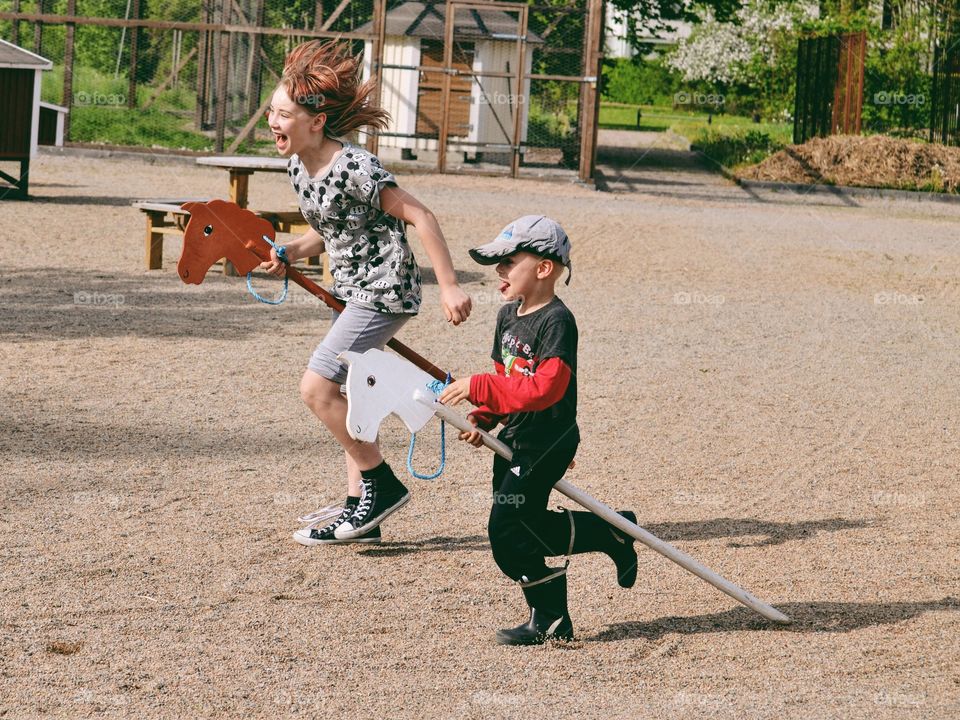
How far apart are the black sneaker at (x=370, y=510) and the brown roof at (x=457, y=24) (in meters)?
18.2

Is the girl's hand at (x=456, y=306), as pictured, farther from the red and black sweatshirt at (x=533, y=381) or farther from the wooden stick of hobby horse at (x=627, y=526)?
the wooden stick of hobby horse at (x=627, y=526)

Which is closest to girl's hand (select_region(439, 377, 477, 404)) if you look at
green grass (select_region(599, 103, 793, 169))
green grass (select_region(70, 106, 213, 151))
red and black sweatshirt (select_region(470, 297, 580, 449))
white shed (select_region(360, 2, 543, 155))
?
red and black sweatshirt (select_region(470, 297, 580, 449))

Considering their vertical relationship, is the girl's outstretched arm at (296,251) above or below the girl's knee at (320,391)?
above

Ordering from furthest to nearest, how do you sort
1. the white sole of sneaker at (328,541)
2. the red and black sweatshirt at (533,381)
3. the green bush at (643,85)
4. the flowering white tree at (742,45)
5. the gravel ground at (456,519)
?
1. the green bush at (643,85)
2. the flowering white tree at (742,45)
3. the white sole of sneaker at (328,541)
4. the red and black sweatshirt at (533,381)
5. the gravel ground at (456,519)

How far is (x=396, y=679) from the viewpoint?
3.70 metres

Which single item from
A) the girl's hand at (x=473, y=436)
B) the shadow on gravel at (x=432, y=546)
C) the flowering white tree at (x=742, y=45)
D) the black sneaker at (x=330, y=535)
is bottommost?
the shadow on gravel at (x=432, y=546)

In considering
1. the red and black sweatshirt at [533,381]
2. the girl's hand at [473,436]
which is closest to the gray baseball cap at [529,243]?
the red and black sweatshirt at [533,381]

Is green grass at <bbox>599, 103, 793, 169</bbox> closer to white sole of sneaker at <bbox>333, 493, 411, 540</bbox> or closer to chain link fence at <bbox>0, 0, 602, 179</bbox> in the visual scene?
chain link fence at <bbox>0, 0, 602, 179</bbox>

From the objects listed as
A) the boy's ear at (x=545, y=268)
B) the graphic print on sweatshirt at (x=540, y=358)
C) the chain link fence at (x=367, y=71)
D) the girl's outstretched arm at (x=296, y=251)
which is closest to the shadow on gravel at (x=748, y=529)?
the graphic print on sweatshirt at (x=540, y=358)

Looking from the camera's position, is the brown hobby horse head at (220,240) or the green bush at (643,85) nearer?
the brown hobby horse head at (220,240)

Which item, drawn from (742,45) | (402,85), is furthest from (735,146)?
(742,45)

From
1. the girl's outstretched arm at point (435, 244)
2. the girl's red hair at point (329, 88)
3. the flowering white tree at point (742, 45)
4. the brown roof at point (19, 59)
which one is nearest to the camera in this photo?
the girl's outstretched arm at point (435, 244)

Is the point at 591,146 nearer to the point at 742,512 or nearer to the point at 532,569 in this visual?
the point at 742,512

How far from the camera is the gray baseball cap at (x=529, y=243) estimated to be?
12.9ft
